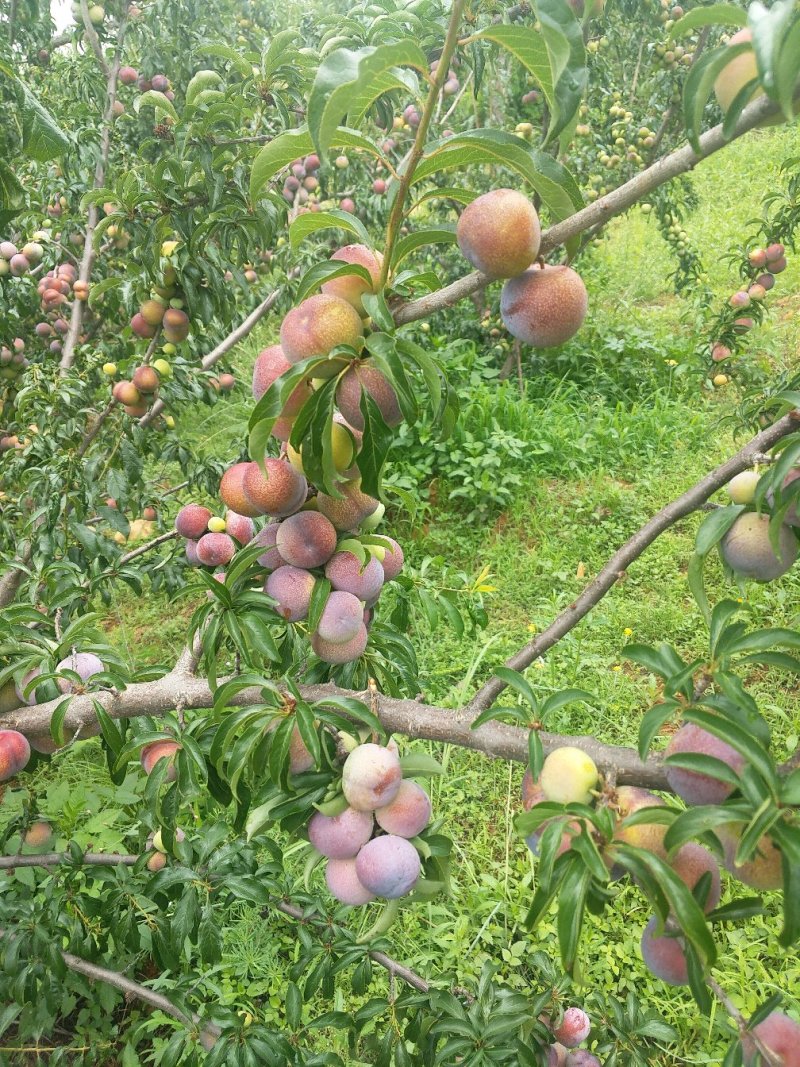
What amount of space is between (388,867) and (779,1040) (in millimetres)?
409

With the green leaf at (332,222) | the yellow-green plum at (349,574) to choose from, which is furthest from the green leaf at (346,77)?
the yellow-green plum at (349,574)

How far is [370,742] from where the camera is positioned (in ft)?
2.99

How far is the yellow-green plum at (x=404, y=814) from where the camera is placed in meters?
0.86

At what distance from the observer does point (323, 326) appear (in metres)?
0.74

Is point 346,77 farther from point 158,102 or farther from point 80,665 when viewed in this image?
point 158,102

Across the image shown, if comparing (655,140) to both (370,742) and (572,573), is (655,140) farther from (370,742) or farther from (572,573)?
(370,742)

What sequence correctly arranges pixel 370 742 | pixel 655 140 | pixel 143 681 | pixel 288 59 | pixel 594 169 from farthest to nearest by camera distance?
pixel 594 169 → pixel 655 140 → pixel 288 59 → pixel 143 681 → pixel 370 742

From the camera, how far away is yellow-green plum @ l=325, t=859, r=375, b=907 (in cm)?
88

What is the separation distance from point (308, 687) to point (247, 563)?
7.3 inches

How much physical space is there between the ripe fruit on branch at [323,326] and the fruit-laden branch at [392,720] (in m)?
0.41

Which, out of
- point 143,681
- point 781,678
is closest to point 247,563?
point 143,681

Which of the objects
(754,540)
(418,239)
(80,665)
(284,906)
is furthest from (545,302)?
(284,906)

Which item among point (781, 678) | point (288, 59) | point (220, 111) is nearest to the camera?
point (220, 111)

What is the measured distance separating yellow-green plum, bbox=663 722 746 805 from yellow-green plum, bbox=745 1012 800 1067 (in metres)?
0.24
